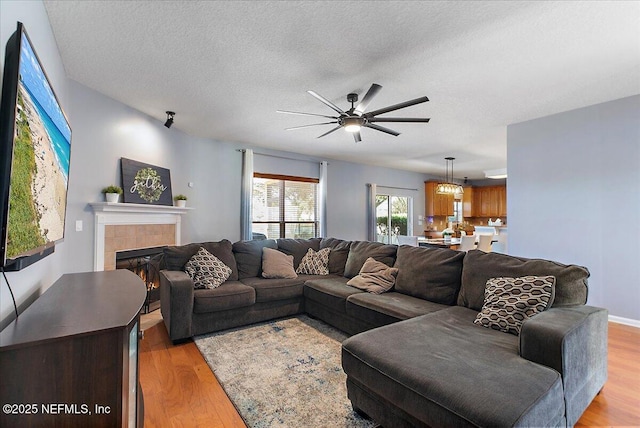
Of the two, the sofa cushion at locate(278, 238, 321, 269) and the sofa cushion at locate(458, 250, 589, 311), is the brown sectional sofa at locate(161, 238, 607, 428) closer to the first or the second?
the sofa cushion at locate(458, 250, 589, 311)

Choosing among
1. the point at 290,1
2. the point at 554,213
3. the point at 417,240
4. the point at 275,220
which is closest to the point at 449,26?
the point at 290,1

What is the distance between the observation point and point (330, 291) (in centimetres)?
332

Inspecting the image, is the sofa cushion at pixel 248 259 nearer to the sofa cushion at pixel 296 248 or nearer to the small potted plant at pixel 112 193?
the sofa cushion at pixel 296 248

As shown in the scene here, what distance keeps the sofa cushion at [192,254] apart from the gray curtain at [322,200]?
290 centimetres

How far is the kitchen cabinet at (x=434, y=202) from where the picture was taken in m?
9.11

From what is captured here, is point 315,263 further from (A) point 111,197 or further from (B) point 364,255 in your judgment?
(A) point 111,197

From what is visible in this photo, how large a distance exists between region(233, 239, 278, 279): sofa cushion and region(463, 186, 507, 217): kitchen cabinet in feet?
26.5

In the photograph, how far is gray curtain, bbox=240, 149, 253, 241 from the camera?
5.49m

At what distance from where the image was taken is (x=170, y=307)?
116 inches

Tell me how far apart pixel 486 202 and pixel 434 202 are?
72.6 inches

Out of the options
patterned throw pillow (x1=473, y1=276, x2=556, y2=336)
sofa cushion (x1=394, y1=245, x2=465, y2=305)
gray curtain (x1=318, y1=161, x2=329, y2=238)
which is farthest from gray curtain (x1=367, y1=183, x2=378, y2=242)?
patterned throw pillow (x1=473, y1=276, x2=556, y2=336)

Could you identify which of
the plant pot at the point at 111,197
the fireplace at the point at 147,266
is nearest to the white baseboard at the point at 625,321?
the fireplace at the point at 147,266

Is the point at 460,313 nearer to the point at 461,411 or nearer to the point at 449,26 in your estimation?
the point at 461,411

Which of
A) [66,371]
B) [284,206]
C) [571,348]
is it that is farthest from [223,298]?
[284,206]
